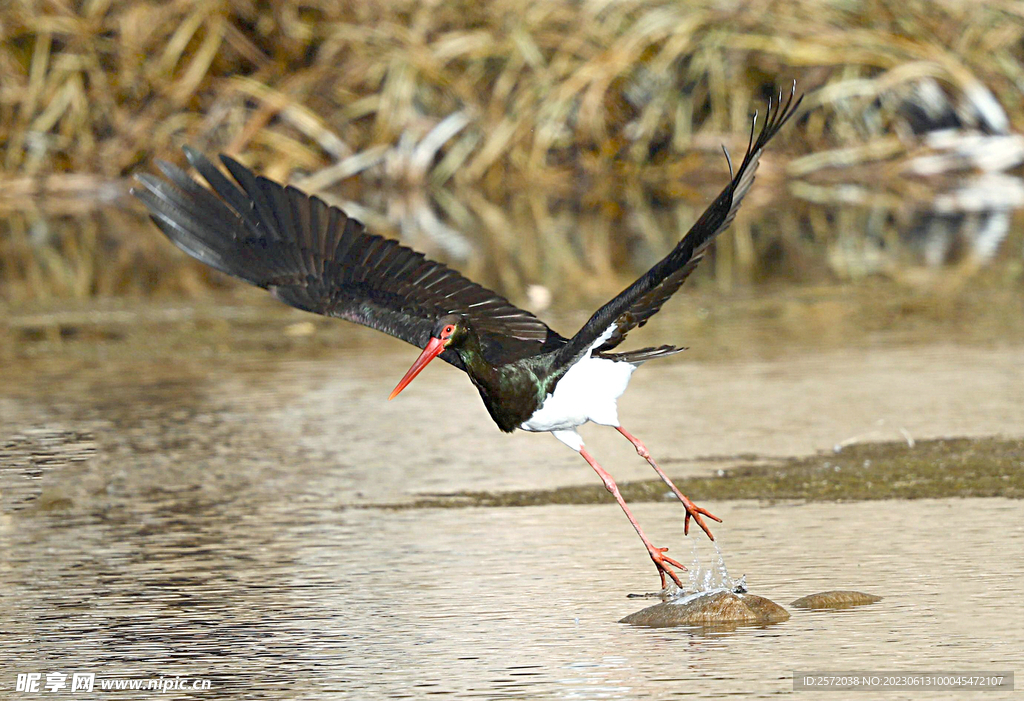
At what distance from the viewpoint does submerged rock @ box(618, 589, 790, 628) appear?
490 cm

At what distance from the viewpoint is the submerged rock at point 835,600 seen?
4973mm

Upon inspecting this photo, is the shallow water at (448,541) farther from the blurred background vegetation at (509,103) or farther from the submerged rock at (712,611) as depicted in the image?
the blurred background vegetation at (509,103)

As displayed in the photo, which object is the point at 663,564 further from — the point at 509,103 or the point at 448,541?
the point at 509,103

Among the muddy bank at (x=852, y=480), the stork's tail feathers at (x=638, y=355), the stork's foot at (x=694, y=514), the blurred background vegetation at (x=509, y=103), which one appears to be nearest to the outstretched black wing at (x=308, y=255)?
the muddy bank at (x=852, y=480)

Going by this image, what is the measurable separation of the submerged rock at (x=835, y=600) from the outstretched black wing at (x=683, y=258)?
963 mm

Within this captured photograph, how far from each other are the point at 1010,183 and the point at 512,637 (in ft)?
43.4

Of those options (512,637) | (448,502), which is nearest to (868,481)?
(448,502)

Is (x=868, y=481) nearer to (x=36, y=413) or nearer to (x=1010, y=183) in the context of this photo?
(x=36, y=413)

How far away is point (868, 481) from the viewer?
6410 mm

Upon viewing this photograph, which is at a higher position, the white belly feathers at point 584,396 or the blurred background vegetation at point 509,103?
the blurred background vegetation at point 509,103

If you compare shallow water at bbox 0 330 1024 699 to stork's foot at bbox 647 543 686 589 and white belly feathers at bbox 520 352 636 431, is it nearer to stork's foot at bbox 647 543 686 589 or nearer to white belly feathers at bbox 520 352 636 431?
stork's foot at bbox 647 543 686 589
